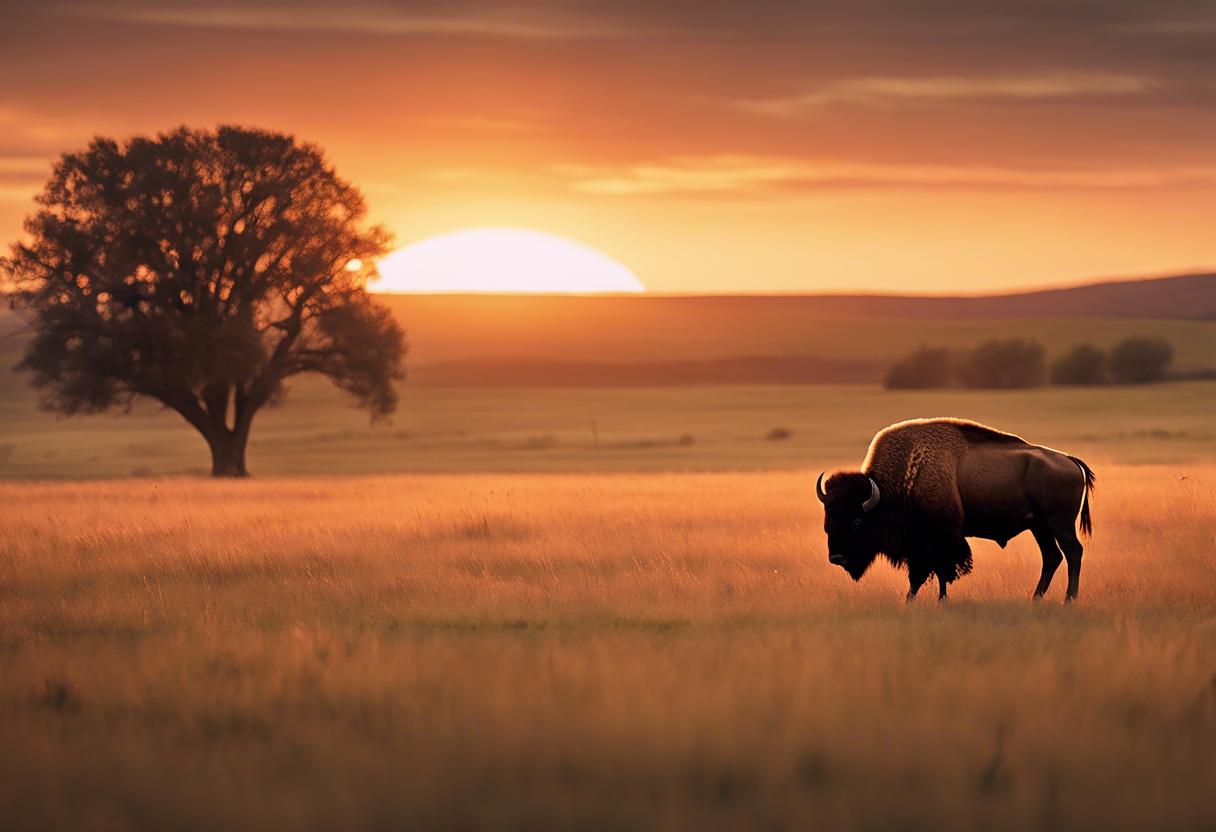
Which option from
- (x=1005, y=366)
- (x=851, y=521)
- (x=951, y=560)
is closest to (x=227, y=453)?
(x=851, y=521)

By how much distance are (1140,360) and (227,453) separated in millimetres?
74925

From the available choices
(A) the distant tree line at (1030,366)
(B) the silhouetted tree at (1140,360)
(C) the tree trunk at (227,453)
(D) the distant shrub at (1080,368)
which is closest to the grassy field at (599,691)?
(C) the tree trunk at (227,453)

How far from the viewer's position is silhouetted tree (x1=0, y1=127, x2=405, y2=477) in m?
37.5

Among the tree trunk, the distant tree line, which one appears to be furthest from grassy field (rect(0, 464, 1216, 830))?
the distant tree line

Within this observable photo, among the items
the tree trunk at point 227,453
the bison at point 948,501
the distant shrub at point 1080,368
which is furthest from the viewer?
the distant shrub at point 1080,368

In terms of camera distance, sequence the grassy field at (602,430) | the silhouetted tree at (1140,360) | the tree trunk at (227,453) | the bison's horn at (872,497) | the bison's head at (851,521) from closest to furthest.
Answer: the bison's horn at (872,497), the bison's head at (851,521), the tree trunk at (227,453), the grassy field at (602,430), the silhouetted tree at (1140,360)

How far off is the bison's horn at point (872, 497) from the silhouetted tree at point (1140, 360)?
91.6 meters

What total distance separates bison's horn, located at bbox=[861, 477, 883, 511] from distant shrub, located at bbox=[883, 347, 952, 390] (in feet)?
287

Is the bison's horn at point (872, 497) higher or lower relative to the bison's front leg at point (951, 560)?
higher

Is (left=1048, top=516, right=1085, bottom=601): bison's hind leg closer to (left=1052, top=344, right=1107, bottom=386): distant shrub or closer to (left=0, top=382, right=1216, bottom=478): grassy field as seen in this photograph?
(left=0, top=382, right=1216, bottom=478): grassy field

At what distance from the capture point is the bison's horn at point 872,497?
12766mm

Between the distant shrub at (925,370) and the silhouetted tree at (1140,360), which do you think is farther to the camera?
the distant shrub at (925,370)

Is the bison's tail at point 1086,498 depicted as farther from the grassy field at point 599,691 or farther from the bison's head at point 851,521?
the bison's head at point 851,521

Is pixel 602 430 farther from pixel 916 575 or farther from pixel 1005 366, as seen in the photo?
pixel 916 575
